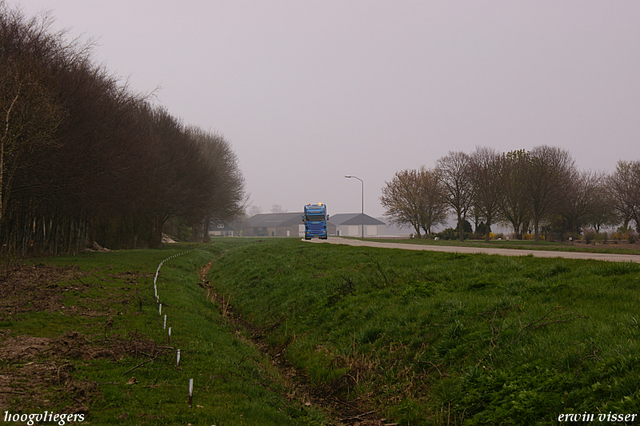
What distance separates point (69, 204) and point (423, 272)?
24.4 meters

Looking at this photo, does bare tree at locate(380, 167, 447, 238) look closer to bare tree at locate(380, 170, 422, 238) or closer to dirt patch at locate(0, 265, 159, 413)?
bare tree at locate(380, 170, 422, 238)

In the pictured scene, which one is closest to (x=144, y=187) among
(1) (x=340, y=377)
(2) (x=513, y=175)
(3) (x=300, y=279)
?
(3) (x=300, y=279)

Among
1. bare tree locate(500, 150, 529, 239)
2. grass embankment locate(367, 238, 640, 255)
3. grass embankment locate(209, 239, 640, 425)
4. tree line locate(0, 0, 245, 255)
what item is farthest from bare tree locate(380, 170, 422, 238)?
grass embankment locate(209, 239, 640, 425)

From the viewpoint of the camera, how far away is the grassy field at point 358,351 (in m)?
6.32

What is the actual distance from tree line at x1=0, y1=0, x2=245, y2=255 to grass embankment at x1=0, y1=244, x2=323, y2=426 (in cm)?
913

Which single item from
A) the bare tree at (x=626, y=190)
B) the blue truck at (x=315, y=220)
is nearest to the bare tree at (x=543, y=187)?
the bare tree at (x=626, y=190)

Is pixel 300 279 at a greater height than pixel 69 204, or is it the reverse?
pixel 69 204

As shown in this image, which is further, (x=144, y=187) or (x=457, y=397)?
(x=144, y=187)

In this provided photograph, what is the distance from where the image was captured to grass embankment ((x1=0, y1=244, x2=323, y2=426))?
6.26 m

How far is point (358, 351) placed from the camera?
10.8 metres

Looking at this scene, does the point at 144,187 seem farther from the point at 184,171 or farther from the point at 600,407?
the point at 600,407

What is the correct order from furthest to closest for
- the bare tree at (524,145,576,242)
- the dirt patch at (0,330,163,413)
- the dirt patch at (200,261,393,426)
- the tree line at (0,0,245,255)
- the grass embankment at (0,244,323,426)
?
the bare tree at (524,145,576,242), the tree line at (0,0,245,255), the dirt patch at (200,261,393,426), the grass embankment at (0,244,323,426), the dirt patch at (0,330,163,413)

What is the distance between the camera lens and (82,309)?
13.0m

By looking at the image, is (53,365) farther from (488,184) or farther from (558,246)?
(488,184)
